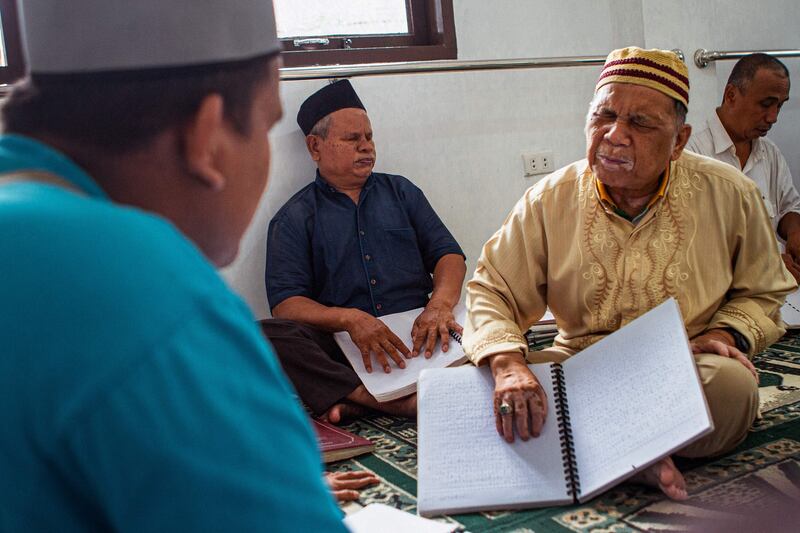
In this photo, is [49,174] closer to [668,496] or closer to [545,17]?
[668,496]

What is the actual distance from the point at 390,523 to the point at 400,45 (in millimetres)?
2589

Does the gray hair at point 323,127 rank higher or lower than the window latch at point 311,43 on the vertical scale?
lower

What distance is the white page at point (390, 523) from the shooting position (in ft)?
4.90

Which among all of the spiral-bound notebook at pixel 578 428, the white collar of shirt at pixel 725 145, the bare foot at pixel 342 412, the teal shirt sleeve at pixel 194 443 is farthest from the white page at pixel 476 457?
the white collar of shirt at pixel 725 145

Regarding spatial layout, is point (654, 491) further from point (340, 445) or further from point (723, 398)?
point (340, 445)

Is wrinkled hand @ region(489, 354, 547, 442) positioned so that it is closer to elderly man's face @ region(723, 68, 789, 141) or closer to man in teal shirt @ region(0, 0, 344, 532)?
man in teal shirt @ region(0, 0, 344, 532)

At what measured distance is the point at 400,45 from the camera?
144 inches

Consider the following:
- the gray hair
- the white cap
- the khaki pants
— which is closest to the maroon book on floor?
the khaki pants

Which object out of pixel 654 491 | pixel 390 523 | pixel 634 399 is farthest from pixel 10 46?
pixel 654 491

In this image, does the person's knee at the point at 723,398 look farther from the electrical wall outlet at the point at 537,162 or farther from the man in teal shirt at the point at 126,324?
the electrical wall outlet at the point at 537,162

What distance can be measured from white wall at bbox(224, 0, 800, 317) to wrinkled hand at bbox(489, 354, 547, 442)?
1656mm

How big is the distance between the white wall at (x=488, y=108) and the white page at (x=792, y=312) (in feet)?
3.94

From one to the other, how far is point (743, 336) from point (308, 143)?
72.4 inches

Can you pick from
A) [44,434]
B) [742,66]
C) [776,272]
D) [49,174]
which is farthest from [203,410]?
[742,66]
